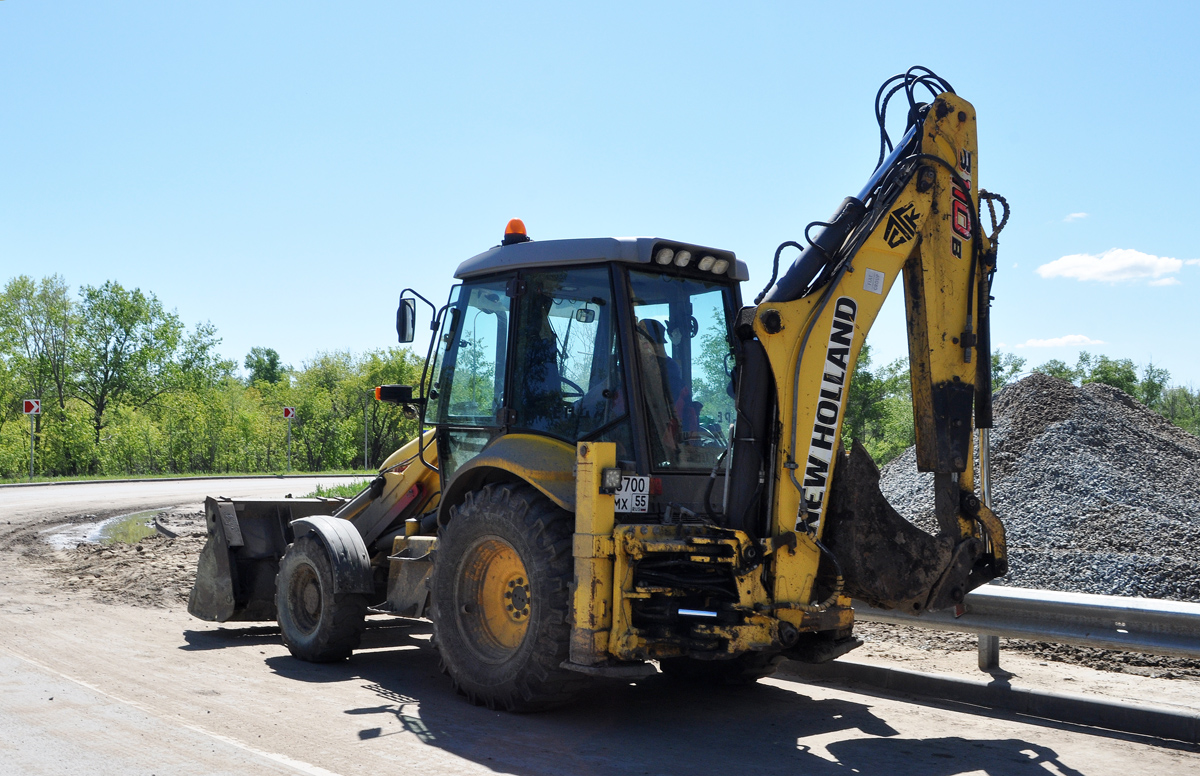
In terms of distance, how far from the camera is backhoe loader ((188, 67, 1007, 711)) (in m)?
5.10

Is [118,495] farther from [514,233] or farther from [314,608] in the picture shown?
[514,233]

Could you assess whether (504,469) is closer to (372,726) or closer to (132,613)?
(372,726)

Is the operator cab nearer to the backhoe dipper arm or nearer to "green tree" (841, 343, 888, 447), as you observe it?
the backhoe dipper arm

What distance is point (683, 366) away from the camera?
5.93 meters

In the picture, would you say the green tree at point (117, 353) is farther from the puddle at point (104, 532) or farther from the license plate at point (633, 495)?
the license plate at point (633, 495)

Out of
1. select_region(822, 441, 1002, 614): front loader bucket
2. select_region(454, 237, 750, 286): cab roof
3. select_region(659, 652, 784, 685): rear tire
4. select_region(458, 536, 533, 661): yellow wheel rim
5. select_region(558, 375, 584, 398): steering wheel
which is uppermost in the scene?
select_region(454, 237, 750, 286): cab roof

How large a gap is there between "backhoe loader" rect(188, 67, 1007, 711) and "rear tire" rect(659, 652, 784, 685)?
1.2 inches

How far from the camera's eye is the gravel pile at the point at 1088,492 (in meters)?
8.52

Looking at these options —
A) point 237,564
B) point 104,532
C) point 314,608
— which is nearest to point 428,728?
point 314,608

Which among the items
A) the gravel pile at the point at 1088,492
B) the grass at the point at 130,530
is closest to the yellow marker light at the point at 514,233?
the gravel pile at the point at 1088,492

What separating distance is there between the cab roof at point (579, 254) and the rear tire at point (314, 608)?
8.02ft

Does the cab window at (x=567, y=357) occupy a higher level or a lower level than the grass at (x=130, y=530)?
higher

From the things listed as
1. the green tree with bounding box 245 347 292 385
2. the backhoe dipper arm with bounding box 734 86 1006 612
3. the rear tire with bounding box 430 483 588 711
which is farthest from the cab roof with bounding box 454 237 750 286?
the green tree with bounding box 245 347 292 385

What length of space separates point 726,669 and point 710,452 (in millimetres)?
1586
